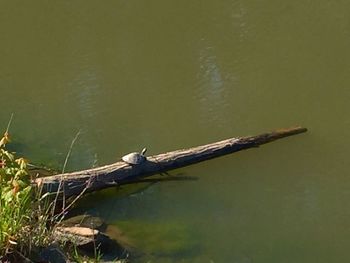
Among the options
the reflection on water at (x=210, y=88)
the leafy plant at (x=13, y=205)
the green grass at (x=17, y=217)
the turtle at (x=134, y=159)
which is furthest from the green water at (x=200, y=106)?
the leafy plant at (x=13, y=205)

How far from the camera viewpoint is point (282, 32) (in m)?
9.23

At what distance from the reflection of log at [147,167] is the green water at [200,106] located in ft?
0.43

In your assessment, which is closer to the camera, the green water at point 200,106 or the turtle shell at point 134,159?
the green water at point 200,106

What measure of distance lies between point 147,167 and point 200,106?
5.83 ft

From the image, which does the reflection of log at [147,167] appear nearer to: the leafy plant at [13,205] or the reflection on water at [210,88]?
the reflection on water at [210,88]

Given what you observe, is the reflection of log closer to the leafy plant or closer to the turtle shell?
the turtle shell

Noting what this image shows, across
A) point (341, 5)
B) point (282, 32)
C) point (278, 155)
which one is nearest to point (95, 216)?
point (278, 155)

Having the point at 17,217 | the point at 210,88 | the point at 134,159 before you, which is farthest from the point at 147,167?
the point at 17,217

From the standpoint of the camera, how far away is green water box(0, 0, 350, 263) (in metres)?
5.70

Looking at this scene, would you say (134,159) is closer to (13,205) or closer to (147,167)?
(147,167)

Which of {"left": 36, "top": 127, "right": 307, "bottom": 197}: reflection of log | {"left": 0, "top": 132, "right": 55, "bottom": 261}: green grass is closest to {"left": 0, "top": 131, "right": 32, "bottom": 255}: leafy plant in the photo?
{"left": 0, "top": 132, "right": 55, "bottom": 261}: green grass

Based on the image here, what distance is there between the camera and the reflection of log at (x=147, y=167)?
5.60 metres

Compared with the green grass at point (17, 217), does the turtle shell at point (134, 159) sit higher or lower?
lower

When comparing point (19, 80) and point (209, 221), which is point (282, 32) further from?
point (209, 221)
